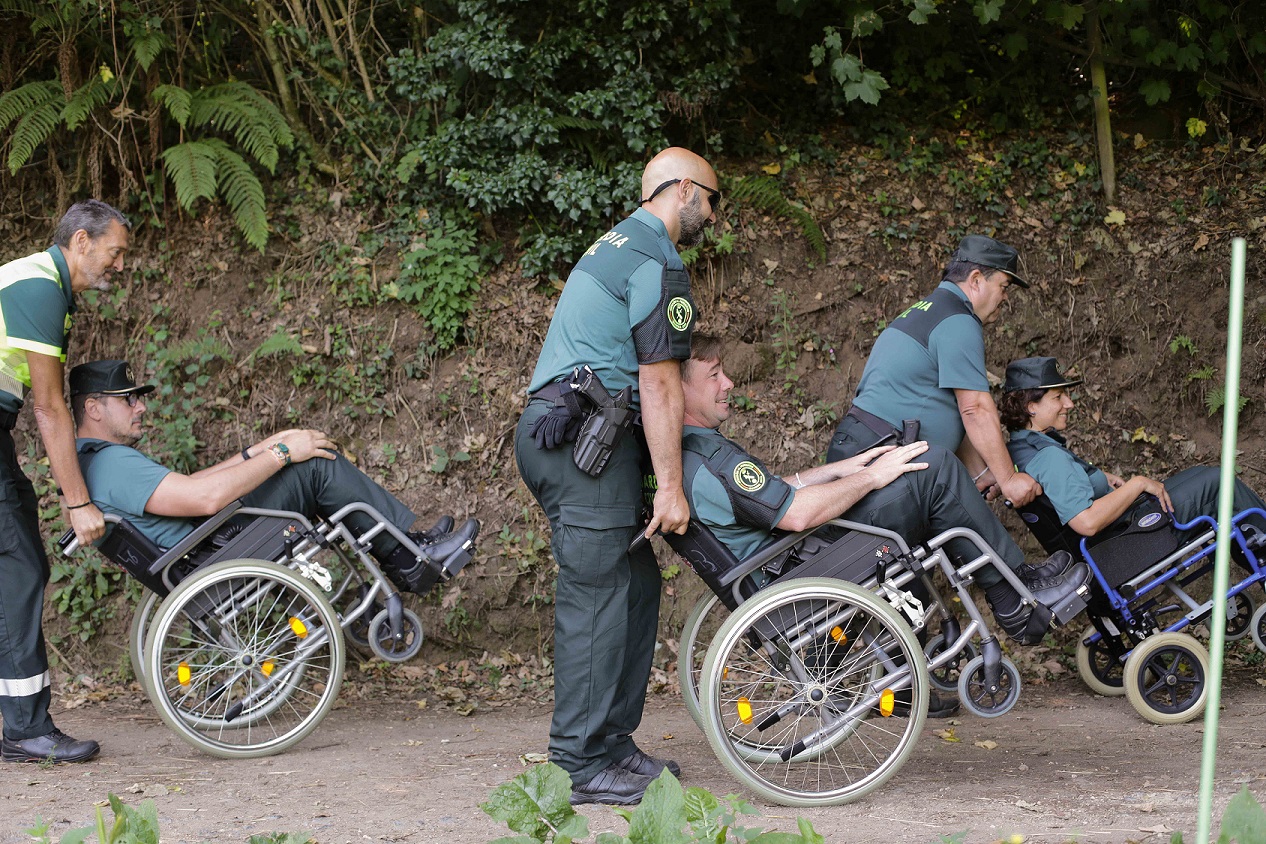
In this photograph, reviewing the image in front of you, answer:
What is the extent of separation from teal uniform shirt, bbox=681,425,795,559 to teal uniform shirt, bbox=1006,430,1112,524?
143cm

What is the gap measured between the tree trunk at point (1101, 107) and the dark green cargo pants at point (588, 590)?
16.3 feet

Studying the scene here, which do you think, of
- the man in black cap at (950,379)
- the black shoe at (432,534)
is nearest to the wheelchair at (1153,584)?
the man in black cap at (950,379)

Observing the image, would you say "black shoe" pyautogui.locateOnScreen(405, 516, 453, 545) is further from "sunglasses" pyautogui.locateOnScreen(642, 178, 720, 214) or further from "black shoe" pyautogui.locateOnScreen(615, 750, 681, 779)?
"sunglasses" pyautogui.locateOnScreen(642, 178, 720, 214)

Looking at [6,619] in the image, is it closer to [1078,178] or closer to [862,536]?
[862,536]

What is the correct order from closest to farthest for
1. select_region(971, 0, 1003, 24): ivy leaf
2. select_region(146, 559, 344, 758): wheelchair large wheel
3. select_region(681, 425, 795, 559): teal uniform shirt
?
1. select_region(681, 425, 795, 559): teal uniform shirt
2. select_region(146, 559, 344, 758): wheelchair large wheel
3. select_region(971, 0, 1003, 24): ivy leaf

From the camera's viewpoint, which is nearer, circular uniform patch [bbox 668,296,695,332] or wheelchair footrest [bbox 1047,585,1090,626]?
circular uniform patch [bbox 668,296,695,332]

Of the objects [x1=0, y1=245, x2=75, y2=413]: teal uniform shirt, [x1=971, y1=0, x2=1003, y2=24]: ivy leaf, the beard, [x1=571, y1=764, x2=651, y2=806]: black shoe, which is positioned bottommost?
[x1=571, y1=764, x2=651, y2=806]: black shoe

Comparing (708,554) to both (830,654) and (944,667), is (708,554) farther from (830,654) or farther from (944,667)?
(944,667)

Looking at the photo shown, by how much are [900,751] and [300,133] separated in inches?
214

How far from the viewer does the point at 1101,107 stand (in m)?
7.11

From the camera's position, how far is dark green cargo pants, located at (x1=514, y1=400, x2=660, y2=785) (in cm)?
351

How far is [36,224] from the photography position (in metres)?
6.98

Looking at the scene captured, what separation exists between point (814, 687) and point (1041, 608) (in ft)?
2.89

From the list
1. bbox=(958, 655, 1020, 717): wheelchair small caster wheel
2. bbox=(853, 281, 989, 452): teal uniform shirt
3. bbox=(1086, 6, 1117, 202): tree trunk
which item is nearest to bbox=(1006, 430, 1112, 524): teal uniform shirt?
bbox=(853, 281, 989, 452): teal uniform shirt
